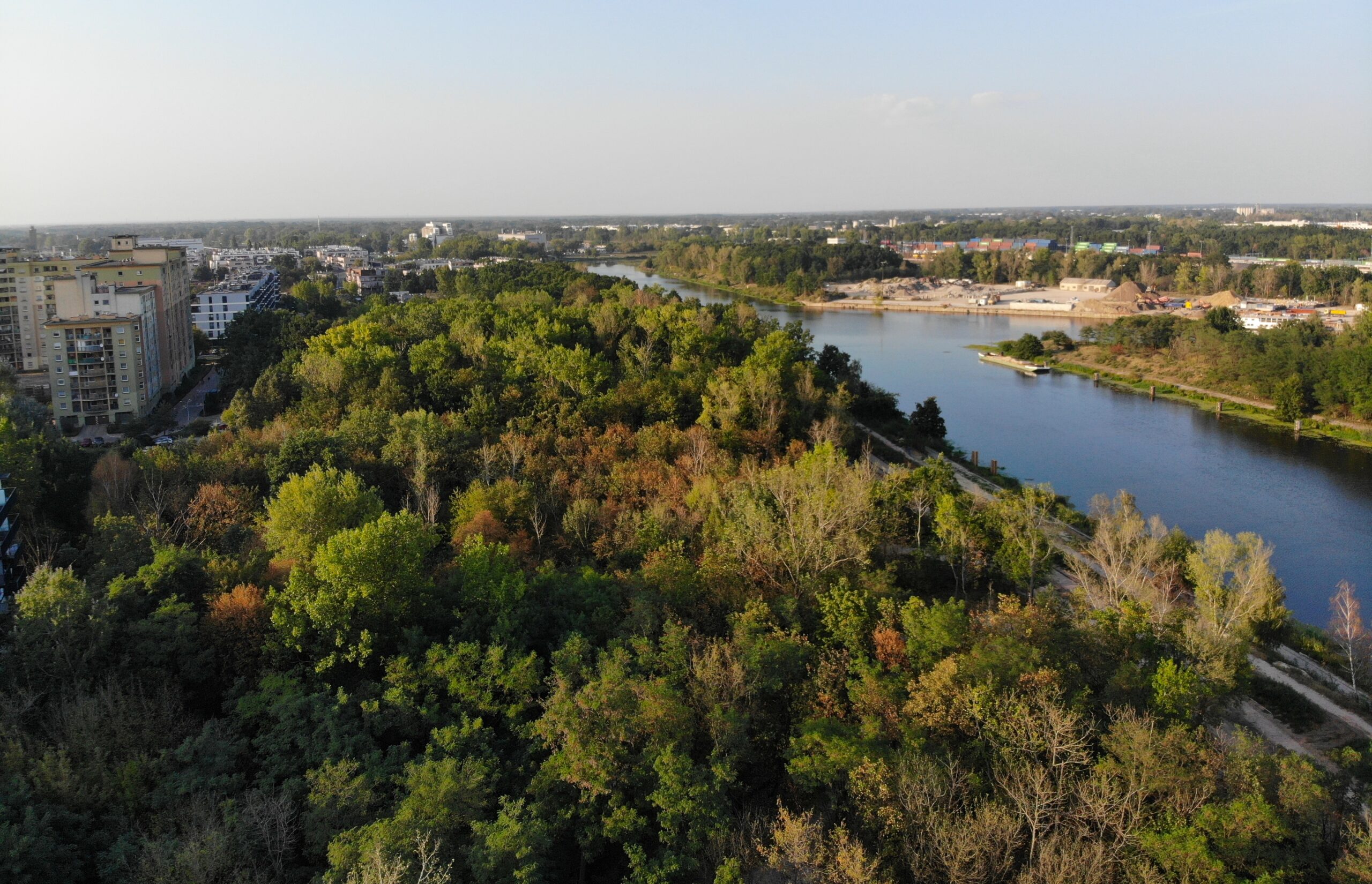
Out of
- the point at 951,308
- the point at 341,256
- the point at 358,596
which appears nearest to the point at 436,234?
the point at 341,256

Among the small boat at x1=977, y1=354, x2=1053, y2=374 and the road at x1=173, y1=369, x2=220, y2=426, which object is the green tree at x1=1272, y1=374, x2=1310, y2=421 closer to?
the small boat at x1=977, y1=354, x2=1053, y2=374

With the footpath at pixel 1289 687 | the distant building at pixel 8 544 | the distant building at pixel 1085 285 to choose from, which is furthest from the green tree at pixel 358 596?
the distant building at pixel 1085 285

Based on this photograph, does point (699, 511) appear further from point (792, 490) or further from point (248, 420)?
point (248, 420)

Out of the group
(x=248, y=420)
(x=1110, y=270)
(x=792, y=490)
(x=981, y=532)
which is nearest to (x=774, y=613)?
(x=792, y=490)

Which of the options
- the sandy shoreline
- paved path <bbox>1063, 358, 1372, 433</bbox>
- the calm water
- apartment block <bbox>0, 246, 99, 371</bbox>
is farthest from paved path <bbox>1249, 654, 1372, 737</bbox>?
the sandy shoreline

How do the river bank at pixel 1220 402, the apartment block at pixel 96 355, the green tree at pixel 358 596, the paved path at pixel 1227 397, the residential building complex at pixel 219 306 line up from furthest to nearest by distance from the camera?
the residential building complex at pixel 219 306 < the paved path at pixel 1227 397 < the river bank at pixel 1220 402 < the apartment block at pixel 96 355 < the green tree at pixel 358 596

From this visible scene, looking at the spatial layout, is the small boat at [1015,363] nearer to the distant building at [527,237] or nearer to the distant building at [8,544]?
the distant building at [8,544]
